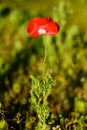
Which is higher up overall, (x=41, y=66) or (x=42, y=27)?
(x=41, y=66)

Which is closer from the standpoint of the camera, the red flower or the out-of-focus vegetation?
the red flower

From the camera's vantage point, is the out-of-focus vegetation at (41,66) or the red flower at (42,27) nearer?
the red flower at (42,27)

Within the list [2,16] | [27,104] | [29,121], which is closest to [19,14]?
[2,16]

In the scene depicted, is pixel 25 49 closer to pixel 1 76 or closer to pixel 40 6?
pixel 1 76

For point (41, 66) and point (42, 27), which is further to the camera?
point (41, 66)
